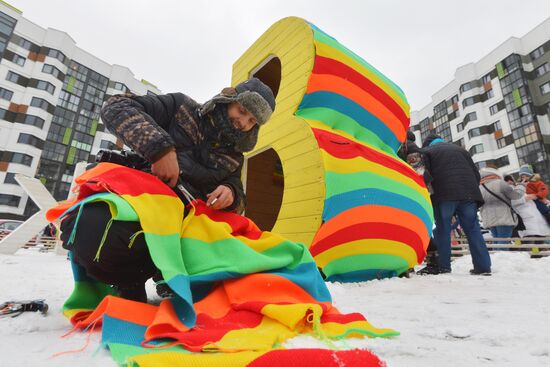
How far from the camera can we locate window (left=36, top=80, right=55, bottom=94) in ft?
86.7

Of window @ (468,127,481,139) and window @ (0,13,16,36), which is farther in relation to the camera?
window @ (468,127,481,139)

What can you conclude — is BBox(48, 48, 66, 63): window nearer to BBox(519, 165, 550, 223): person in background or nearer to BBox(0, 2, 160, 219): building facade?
BBox(0, 2, 160, 219): building facade

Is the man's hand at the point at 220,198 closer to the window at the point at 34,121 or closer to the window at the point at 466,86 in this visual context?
the window at the point at 34,121

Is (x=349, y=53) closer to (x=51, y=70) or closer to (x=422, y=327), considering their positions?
(x=422, y=327)

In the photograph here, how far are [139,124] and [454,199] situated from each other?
349cm

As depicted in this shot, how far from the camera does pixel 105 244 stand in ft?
3.38

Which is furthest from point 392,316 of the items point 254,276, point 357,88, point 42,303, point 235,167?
point 357,88

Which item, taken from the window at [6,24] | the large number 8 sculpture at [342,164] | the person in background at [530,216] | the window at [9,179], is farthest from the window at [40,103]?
the person in background at [530,216]

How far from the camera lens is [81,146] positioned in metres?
30.0

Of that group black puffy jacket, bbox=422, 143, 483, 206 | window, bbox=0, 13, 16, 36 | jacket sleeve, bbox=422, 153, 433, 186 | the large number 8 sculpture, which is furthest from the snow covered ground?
window, bbox=0, 13, 16, 36

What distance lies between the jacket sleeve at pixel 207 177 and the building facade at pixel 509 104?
96.6 feet

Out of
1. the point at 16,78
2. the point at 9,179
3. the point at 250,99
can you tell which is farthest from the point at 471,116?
the point at 16,78

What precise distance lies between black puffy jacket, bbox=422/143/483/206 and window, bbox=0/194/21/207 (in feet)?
101

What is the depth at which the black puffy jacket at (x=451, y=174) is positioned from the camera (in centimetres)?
340
